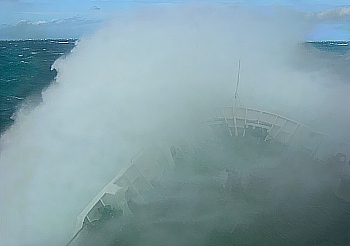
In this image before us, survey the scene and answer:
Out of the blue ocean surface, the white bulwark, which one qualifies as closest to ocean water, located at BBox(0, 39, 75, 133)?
the blue ocean surface

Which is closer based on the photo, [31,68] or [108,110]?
[108,110]

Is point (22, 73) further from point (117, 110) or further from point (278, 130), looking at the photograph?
point (278, 130)

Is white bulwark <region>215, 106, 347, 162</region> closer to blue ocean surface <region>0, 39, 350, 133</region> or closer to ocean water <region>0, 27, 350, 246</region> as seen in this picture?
ocean water <region>0, 27, 350, 246</region>

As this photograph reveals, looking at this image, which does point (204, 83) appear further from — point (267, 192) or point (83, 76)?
point (267, 192)

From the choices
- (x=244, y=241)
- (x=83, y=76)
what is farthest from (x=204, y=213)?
A: (x=83, y=76)

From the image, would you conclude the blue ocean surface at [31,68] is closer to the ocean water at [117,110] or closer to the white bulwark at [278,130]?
the ocean water at [117,110]

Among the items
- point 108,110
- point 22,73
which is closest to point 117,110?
point 108,110

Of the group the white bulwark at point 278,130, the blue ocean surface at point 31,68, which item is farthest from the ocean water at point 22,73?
the white bulwark at point 278,130

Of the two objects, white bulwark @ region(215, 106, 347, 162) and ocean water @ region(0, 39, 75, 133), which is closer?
white bulwark @ region(215, 106, 347, 162)
